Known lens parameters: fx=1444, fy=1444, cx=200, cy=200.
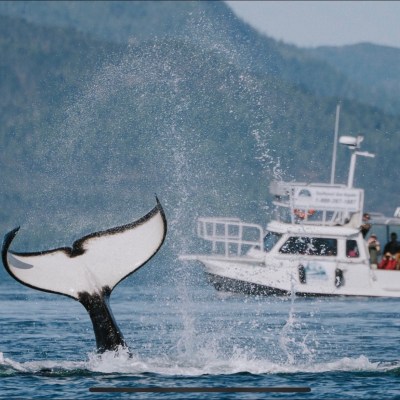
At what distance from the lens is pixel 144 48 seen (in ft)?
600

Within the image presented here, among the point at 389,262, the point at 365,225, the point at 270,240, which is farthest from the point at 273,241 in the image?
the point at 389,262

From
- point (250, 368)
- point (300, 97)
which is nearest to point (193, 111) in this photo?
point (300, 97)

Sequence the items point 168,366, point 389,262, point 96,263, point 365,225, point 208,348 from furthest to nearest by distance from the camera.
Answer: point 389,262, point 365,225, point 208,348, point 168,366, point 96,263

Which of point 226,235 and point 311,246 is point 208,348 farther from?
point 311,246

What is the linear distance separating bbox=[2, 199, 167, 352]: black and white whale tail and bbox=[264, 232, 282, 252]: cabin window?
22.5 meters

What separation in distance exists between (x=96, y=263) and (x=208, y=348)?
6.38 metres

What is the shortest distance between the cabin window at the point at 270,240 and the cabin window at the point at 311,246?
0.40 meters

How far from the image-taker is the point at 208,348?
74.2 ft

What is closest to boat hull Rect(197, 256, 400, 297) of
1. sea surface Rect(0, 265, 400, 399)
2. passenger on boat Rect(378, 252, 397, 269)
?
passenger on boat Rect(378, 252, 397, 269)

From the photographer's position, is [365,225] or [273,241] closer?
[273,241]

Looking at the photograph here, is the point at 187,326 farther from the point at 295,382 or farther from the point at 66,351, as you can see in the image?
the point at 295,382

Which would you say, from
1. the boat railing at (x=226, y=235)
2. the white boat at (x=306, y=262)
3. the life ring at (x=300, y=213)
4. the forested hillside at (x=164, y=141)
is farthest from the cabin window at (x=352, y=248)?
the forested hillside at (x=164, y=141)

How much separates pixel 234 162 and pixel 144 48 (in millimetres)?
Result: 64263

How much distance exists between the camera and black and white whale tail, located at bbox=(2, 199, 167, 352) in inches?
634
